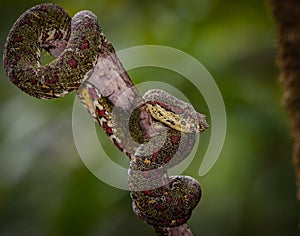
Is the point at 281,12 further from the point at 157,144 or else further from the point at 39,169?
the point at 39,169

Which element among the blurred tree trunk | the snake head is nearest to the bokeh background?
the snake head

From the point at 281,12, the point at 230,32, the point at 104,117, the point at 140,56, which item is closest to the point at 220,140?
the point at 140,56

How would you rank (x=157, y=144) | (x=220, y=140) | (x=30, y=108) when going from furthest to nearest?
(x=30, y=108), (x=220, y=140), (x=157, y=144)

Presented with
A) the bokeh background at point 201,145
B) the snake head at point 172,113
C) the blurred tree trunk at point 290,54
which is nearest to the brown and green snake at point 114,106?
the snake head at point 172,113

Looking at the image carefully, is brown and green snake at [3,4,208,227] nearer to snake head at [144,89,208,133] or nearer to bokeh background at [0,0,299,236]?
snake head at [144,89,208,133]

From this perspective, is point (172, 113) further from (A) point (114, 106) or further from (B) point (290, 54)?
(B) point (290, 54)

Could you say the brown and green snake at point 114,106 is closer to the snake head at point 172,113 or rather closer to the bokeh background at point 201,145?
the snake head at point 172,113

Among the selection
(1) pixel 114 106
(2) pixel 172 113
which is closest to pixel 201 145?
(2) pixel 172 113
